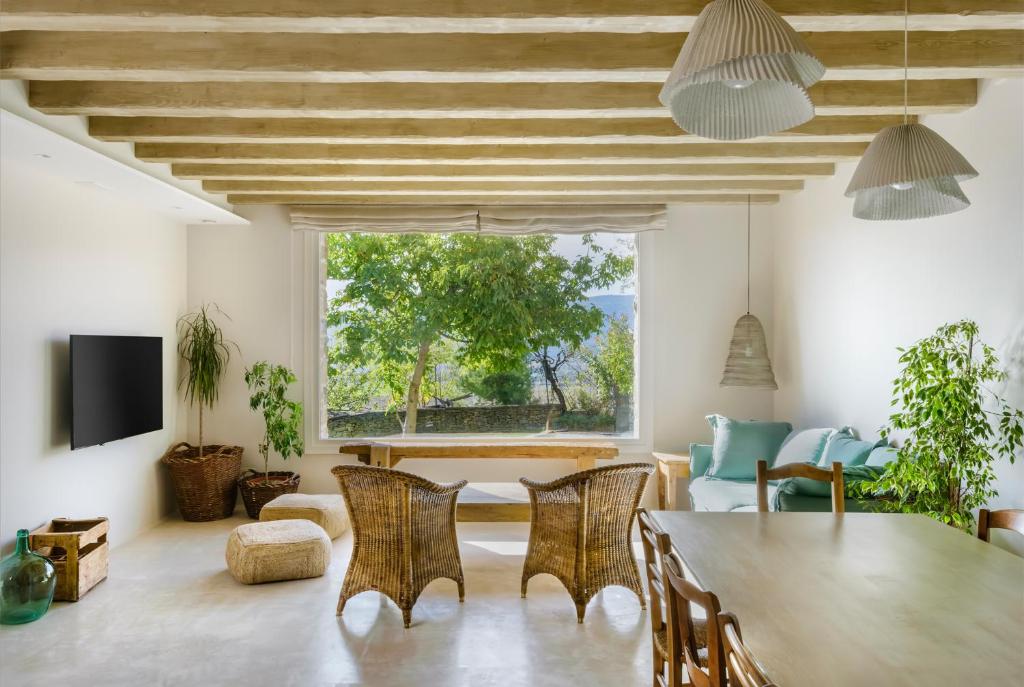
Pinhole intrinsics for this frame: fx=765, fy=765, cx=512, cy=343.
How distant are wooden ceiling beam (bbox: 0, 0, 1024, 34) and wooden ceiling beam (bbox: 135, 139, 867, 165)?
1752 mm

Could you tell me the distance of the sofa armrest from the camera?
5.57 meters

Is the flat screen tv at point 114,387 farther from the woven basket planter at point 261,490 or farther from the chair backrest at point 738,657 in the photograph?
the chair backrest at point 738,657

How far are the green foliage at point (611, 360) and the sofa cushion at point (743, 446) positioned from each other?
1.12 m

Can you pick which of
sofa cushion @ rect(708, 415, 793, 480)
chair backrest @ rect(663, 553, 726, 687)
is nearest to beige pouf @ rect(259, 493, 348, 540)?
sofa cushion @ rect(708, 415, 793, 480)

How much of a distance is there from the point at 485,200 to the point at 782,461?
293cm

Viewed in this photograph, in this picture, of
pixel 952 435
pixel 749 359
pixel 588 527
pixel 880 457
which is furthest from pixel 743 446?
pixel 952 435

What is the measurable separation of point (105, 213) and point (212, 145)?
1.04 metres

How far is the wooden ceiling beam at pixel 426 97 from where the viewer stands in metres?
3.59

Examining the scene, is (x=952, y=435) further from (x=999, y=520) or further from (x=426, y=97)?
(x=426, y=97)

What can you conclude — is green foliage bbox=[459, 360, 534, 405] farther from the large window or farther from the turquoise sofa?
the turquoise sofa

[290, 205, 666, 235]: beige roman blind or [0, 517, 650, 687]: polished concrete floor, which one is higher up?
[290, 205, 666, 235]: beige roman blind

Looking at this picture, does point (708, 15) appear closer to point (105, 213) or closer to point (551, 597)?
point (551, 597)

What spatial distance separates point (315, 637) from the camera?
11.6ft

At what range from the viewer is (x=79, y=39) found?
311 centimetres
